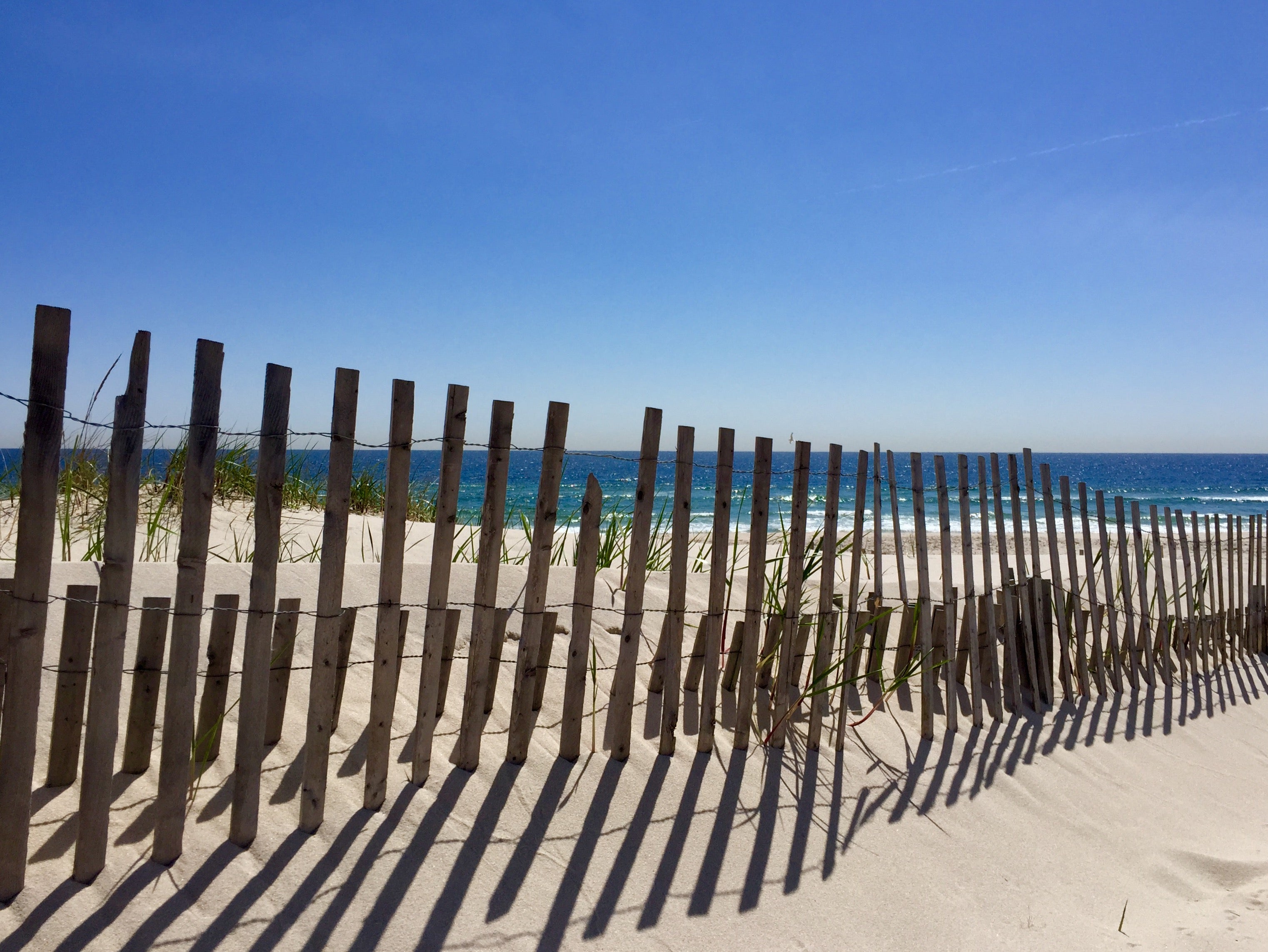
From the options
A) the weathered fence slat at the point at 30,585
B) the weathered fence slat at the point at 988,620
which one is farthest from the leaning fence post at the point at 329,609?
the weathered fence slat at the point at 988,620

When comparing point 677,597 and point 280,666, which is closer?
point 280,666

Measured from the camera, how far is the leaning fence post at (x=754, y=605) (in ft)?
11.4

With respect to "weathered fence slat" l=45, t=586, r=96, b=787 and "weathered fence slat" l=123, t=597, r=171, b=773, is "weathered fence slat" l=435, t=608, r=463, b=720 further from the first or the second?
"weathered fence slat" l=45, t=586, r=96, b=787

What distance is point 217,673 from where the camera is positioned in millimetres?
2889

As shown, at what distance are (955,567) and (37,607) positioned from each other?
899 cm

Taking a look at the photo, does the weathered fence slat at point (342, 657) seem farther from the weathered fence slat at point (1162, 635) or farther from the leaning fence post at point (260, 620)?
the weathered fence slat at point (1162, 635)

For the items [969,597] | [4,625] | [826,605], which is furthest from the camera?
[969,597]

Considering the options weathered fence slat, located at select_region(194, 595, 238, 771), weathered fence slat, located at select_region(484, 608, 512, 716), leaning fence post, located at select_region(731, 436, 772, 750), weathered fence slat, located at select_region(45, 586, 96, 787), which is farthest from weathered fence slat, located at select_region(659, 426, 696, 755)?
weathered fence slat, located at select_region(45, 586, 96, 787)

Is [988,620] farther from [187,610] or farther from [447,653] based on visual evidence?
[187,610]

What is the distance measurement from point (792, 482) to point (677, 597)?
1136cm

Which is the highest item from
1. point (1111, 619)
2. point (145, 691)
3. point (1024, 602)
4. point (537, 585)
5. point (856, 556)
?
point (856, 556)

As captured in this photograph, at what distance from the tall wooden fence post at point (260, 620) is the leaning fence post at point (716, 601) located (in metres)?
1.62

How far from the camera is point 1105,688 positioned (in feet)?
16.4

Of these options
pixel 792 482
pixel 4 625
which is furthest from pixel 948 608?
pixel 792 482
